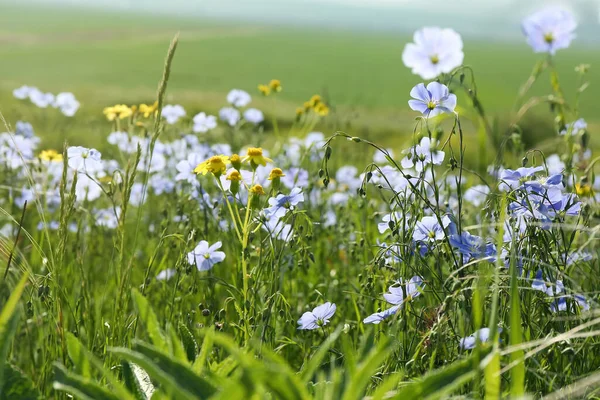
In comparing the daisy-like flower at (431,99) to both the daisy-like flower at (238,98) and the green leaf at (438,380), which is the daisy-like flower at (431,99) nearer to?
the green leaf at (438,380)

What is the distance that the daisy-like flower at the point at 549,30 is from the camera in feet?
7.24

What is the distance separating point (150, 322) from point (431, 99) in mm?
887

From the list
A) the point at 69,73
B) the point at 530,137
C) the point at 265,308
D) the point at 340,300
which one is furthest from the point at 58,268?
the point at 69,73

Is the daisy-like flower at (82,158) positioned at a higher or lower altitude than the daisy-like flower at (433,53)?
lower

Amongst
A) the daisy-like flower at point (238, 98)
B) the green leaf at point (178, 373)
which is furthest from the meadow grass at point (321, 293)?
the daisy-like flower at point (238, 98)

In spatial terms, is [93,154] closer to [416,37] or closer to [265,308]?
[265,308]

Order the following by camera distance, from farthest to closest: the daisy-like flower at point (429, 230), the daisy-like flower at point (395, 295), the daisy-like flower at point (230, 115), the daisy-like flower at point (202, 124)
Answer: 1. the daisy-like flower at point (230, 115)
2. the daisy-like flower at point (202, 124)
3. the daisy-like flower at point (429, 230)
4. the daisy-like flower at point (395, 295)

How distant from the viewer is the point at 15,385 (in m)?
1.29

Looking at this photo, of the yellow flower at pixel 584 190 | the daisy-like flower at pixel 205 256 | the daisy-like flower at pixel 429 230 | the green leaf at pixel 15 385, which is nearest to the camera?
the green leaf at pixel 15 385

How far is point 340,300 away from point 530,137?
7.23 m

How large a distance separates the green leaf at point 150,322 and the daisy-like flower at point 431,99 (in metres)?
0.80

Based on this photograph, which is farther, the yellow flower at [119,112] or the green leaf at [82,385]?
the yellow flower at [119,112]

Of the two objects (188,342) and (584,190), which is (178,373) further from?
(584,190)

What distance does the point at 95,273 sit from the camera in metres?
2.83
